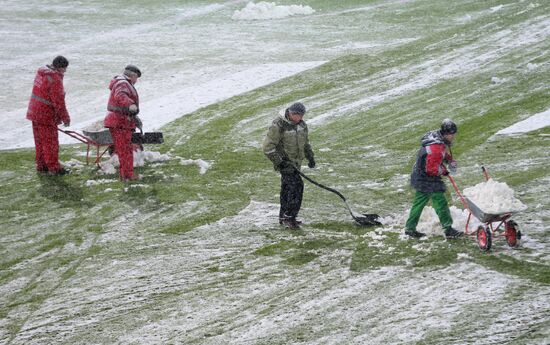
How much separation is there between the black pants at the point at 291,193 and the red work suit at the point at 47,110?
485 cm

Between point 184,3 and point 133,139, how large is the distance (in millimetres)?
23634

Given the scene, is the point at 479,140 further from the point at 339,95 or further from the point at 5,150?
the point at 5,150

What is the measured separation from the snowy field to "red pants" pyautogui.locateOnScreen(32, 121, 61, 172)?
319 millimetres

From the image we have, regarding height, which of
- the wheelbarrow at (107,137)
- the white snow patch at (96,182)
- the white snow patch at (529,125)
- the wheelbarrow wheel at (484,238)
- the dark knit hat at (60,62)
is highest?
the dark knit hat at (60,62)

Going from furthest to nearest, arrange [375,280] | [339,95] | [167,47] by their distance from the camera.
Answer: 1. [167,47]
2. [339,95]
3. [375,280]

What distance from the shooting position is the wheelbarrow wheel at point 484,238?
934cm

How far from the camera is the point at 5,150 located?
16.8 m

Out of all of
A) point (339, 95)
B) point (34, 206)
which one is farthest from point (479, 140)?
point (34, 206)

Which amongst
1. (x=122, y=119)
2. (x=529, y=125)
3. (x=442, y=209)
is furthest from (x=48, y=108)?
(x=529, y=125)

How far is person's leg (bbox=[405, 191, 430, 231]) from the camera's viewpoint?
10.1 meters

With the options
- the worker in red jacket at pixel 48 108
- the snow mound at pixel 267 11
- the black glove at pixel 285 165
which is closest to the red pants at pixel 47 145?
the worker in red jacket at pixel 48 108

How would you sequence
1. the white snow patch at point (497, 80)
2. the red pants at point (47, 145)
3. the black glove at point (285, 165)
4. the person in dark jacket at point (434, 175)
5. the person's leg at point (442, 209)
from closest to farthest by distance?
1. the person in dark jacket at point (434, 175)
2. the person's leg at point (442, 209)
3. the black glove at point (285, 165)
4. the red pants at point (47, 145)
5. the white snow patch at point (497, 80)

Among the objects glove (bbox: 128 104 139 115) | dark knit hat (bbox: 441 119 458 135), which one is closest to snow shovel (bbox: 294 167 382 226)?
dark knit hat (bbox: 441 119 458 135)

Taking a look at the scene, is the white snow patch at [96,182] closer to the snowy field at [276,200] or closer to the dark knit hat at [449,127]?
the snowy field at [276,200]
